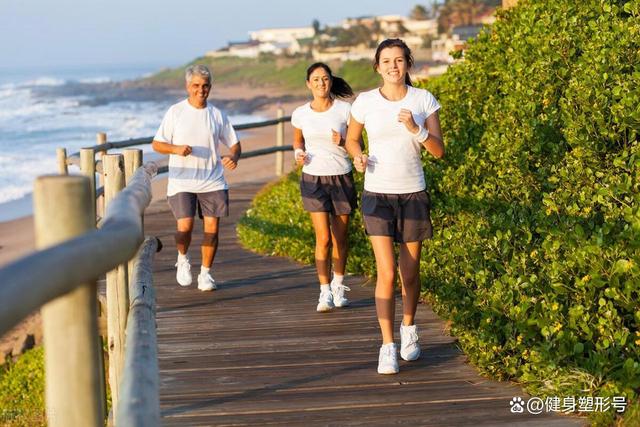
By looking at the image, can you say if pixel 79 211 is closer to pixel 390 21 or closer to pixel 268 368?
pixel 268 368

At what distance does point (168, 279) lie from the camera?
1020cm

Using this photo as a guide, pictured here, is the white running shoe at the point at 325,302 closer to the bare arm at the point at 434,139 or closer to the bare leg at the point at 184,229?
the bare leg at the point at 184,229

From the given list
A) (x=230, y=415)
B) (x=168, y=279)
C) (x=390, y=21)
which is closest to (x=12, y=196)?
(x=168, y=279)

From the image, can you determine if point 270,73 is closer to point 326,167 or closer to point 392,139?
point 326,167

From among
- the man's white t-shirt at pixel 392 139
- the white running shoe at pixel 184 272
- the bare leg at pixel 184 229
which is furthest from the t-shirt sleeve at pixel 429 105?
the white running shoe at pixel 184 272

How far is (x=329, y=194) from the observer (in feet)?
27.7

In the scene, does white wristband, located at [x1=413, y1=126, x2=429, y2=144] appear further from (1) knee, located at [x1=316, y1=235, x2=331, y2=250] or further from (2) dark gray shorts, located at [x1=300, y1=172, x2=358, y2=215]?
(1) knee, located at [x1=316, y1=235, x2=331, y2=250]

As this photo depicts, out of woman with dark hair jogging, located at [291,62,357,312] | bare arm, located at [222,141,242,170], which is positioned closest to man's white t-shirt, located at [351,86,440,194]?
woman with dark hair jogging, located at [291,62,357,312]

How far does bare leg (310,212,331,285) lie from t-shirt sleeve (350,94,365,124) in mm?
1978

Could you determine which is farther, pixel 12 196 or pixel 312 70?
pixel 12 196

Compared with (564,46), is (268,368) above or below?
below

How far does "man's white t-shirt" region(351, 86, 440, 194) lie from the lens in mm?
6488

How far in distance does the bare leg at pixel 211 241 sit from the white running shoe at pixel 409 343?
272 centimetres

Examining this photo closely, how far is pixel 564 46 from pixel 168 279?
3.99 meters
